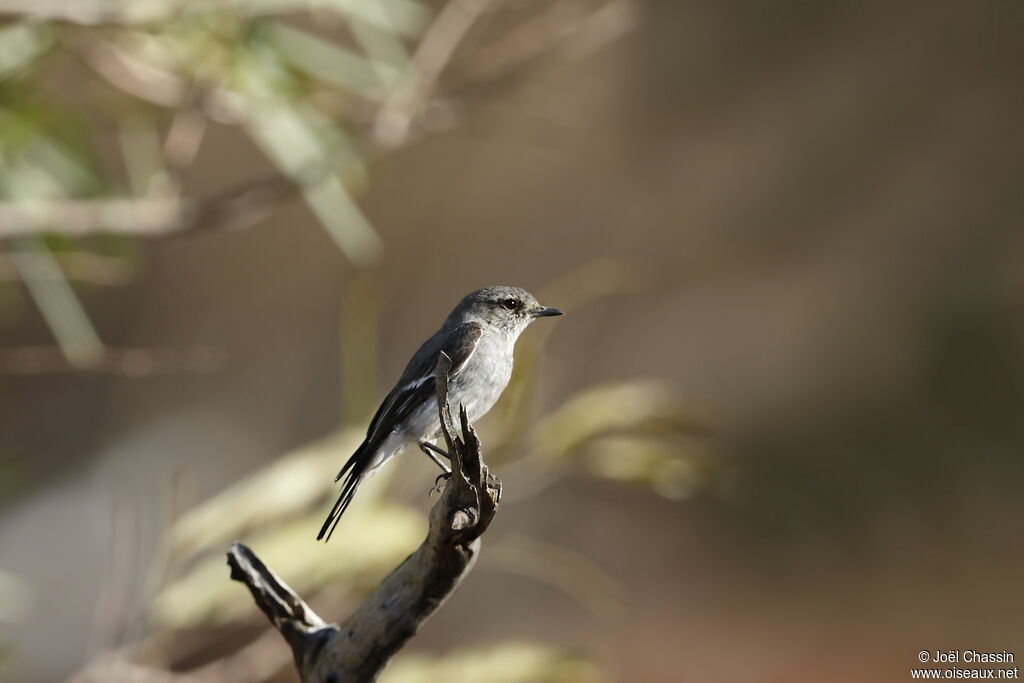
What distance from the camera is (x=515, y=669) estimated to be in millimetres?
2041

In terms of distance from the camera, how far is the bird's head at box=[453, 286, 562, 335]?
5.92ft

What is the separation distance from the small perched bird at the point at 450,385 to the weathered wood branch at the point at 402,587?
19 cm

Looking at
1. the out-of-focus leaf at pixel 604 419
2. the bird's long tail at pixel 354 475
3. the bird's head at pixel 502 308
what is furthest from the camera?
the out-of-focus leaf at pixel 604 419

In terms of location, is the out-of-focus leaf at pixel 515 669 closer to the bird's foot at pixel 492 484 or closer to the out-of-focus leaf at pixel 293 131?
the bird's foot at pixel 492 484

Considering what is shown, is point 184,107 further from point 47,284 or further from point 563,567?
point 563,567

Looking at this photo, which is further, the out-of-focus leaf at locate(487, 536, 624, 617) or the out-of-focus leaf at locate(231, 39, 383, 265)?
the out-of-focus leaf at locate(231, 39, 383, 265)

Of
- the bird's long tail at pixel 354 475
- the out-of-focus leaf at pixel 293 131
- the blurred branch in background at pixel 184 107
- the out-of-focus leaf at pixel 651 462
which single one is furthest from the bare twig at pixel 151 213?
the out-of-focus leaf at pixel 651 462

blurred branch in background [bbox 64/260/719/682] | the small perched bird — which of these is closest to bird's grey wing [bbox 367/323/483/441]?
the small perched bird

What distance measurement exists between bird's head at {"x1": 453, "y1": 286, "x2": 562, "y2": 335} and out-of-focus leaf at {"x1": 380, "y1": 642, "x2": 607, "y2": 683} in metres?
0.66

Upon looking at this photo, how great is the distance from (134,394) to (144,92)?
360 cm

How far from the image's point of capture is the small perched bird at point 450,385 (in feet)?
5.45

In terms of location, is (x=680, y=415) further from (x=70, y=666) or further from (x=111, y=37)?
(x=70, y=666)

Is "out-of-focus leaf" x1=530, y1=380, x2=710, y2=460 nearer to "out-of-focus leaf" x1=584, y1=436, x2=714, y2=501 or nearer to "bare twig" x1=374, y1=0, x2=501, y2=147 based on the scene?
"out-of-focus leaf" x1=584, y1=436, x2=714, y2=501

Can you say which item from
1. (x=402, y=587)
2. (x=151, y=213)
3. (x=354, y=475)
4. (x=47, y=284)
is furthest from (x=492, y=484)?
(x=47, y=284)
